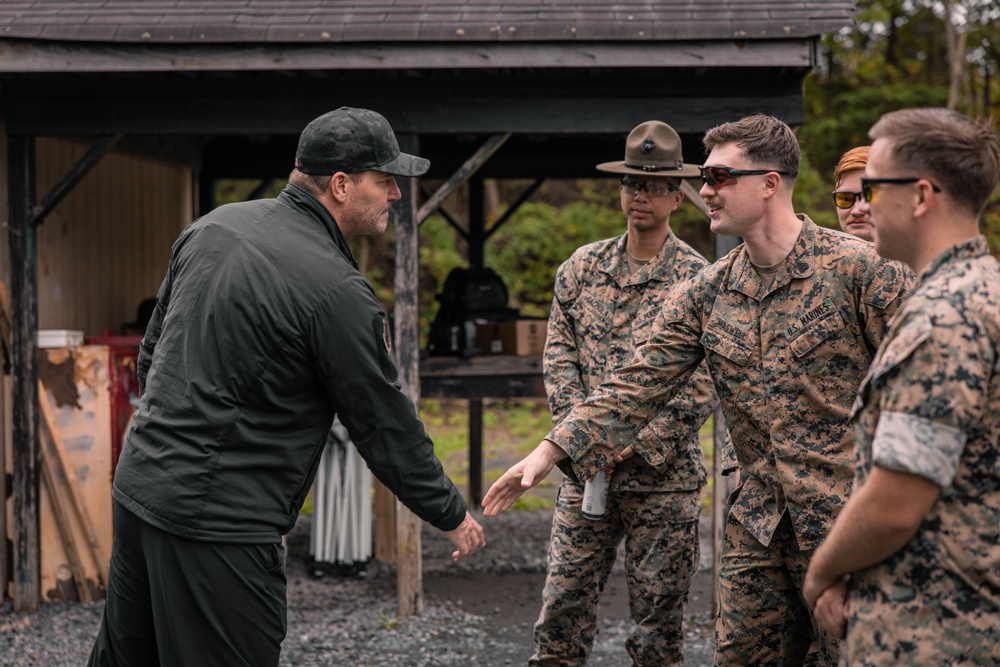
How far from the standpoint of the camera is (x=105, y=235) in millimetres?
7945

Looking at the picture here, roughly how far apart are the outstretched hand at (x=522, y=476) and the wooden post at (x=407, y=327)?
2.87 meters

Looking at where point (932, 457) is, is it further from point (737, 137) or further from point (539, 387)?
point (539, 387)

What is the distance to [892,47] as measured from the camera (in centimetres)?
1877

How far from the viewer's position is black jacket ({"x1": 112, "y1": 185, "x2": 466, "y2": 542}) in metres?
2.86

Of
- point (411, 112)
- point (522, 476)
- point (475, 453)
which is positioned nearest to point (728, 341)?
point (522, 476)

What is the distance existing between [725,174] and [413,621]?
12.9 feet

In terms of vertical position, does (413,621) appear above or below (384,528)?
below

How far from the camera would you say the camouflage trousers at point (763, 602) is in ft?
10.4

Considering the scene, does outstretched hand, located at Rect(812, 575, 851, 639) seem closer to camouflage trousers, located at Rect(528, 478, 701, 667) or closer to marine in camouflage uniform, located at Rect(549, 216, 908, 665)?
marine in camouflage uniform, located at Rect(549, 216, 908, 665)

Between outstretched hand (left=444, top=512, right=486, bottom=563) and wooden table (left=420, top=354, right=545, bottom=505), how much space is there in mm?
3651

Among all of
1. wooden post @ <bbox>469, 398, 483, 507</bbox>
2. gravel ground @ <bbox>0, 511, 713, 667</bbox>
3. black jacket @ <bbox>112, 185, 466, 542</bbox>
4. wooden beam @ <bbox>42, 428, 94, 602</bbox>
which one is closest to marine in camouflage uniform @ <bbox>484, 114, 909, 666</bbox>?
black jacket @ <bbox>112, 185, 466, 542</bbox>

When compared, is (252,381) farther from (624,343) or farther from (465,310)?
(465,310)

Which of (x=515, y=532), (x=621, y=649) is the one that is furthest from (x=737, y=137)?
(x=515, y=532)

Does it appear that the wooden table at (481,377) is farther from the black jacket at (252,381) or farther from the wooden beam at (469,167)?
the black jacket at (252,381)
